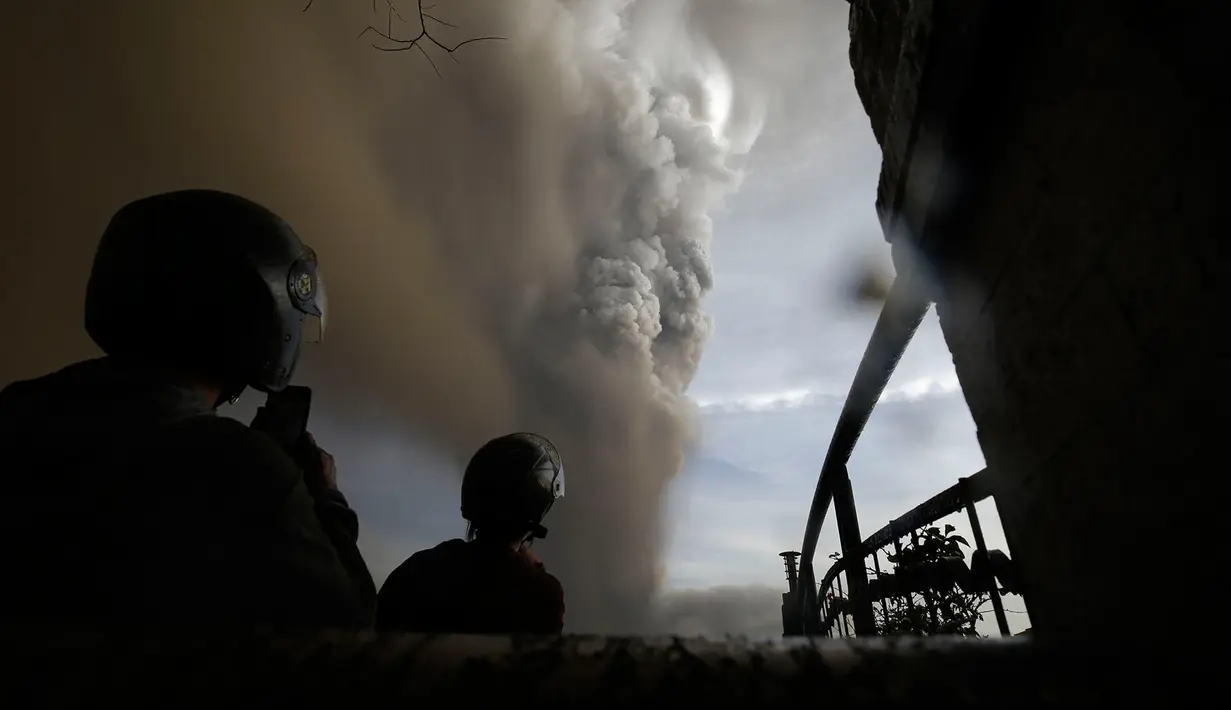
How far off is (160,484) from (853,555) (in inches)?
183

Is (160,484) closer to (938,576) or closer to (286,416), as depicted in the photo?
(286,416)

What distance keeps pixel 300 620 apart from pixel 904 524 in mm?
3121

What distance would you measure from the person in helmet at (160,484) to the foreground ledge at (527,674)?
328 millimetres

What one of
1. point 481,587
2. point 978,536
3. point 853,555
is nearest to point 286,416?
point 481,587

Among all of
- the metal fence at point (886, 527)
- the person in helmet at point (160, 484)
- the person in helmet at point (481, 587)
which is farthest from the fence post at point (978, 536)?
the person in helmet at point (160, 484)

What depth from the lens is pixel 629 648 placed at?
20.8 inches

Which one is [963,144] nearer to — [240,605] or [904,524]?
[240,605]

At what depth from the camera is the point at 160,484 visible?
120 cm

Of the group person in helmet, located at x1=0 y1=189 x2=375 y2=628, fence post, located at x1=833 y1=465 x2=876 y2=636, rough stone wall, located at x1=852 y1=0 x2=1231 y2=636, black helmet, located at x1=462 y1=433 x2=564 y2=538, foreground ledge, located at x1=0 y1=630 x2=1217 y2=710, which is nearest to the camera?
foreground ledge, located at x1=0 y1=630 x2=1217 y2=710

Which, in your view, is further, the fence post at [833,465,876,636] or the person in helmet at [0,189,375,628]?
the fence post at [833,465,876,636]

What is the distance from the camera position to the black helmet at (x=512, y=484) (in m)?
3.80

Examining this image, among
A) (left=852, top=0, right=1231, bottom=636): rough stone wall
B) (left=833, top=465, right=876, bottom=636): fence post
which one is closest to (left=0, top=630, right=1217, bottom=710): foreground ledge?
(left=852, top=0, right=1231, bottom=636): rough stone wall

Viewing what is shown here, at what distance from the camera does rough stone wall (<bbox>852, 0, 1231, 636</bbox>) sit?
60 cm

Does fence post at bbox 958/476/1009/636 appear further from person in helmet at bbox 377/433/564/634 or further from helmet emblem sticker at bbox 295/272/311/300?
helmet emblem sticker at bbox 295/272/311/300
